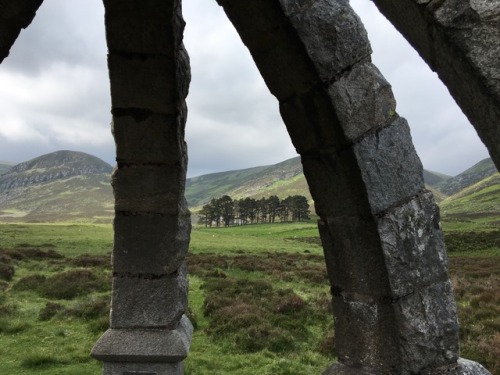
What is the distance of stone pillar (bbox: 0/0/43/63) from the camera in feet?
11.4

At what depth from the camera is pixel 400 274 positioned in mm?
3178

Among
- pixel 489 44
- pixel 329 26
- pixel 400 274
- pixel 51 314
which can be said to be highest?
pixel 329 26

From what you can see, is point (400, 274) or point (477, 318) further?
point (477, 318)

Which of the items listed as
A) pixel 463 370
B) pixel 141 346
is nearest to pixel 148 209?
pixel 141 346

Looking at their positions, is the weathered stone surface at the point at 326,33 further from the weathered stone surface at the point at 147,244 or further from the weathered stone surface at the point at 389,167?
the weathered stone surface at the point at 147,244

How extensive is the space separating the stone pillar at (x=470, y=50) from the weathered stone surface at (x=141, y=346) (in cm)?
574

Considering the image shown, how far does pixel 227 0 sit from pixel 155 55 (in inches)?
136

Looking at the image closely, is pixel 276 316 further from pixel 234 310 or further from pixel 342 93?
pixel 342 93

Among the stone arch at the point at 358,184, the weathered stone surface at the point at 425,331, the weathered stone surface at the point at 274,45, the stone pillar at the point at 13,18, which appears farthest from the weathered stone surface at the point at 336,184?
the stone pillar at the point at 13,18

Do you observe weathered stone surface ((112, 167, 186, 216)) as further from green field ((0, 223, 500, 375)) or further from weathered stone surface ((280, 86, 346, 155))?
green field ((0, 223, 500, 375))

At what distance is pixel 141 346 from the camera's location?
6.47 m

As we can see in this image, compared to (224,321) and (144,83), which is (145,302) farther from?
(224,321)

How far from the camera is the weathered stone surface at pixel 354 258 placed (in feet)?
10.8

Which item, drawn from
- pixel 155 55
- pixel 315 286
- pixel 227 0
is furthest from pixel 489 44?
pixel 315 286
